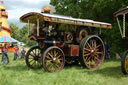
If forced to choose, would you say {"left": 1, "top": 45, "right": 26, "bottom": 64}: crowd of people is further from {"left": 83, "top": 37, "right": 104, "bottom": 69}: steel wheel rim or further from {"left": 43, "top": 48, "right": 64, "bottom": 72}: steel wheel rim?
{"left": 83, "top": 37, "right": 104, "bottom": 69}: steel wheel rim

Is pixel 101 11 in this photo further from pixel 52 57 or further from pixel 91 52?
pixel 52 57

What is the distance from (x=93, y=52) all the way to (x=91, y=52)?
5.8 inches

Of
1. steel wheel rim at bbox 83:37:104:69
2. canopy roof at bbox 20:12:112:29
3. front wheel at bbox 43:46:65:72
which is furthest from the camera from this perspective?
steel wheel rim at bbox 83:37:104:69

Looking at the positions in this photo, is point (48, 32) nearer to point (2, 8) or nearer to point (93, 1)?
point (93, 1)

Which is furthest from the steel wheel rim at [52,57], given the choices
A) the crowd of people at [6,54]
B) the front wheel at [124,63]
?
the crowd of people at [6,54]

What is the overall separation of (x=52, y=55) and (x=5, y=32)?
78.7 feet

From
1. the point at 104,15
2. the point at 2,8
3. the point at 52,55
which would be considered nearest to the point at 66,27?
the point at 52,55

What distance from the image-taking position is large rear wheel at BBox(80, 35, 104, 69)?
8594mm

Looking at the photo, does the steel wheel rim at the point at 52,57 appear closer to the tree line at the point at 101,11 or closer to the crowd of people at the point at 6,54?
the crowd of people at the point at 6,54

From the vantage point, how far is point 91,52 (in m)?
8.95

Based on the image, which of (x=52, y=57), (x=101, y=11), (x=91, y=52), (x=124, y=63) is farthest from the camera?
(x=101, y=11)

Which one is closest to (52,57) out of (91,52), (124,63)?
(91,52)

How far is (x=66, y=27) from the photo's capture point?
Answer: 9.14 m

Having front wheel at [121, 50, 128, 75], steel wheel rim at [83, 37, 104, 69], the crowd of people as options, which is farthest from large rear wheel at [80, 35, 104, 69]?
the crowd of people
